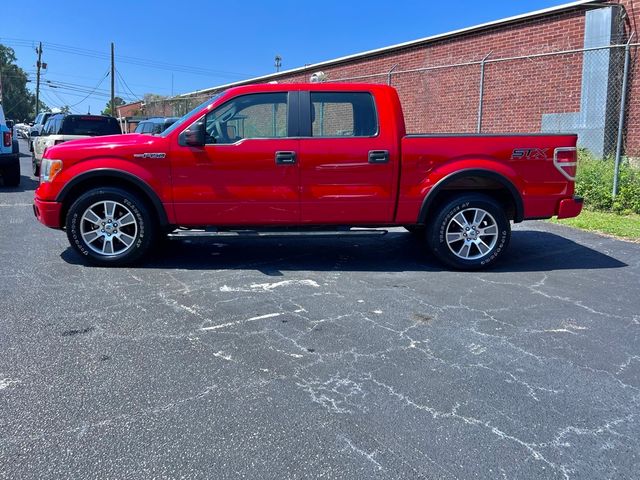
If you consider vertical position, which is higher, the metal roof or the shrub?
the metal roof

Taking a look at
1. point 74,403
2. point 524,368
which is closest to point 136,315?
point 74,403

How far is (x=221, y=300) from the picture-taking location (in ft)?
16.8

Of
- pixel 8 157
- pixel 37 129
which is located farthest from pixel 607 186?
pixel 37 129

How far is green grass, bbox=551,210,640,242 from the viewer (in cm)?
828

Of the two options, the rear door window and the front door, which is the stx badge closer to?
the front door

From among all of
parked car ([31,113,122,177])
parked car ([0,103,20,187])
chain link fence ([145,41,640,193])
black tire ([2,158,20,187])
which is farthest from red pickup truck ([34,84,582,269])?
parked car ([31,113,122,177])

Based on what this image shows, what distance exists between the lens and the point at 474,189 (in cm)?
637

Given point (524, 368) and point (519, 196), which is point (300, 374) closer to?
point (524, 368)

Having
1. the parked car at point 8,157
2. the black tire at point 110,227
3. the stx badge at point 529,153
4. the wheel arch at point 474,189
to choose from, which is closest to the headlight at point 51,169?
the black tire at point 110,227

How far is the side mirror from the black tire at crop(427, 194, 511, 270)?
2.70 metres

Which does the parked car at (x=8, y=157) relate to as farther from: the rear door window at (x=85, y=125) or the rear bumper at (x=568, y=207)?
the rear bumper at (x=568, y=207)

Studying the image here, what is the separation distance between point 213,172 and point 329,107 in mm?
1507

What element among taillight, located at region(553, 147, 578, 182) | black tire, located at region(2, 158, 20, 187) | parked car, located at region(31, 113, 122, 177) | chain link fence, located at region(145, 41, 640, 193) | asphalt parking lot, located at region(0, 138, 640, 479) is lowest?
asphalt parking lot, located at region(0, 138, 640, 479)

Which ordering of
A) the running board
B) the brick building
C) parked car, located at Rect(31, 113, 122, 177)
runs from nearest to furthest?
the running board, the brick building, parked car, located at Rect(31, 113, 122, 177)
